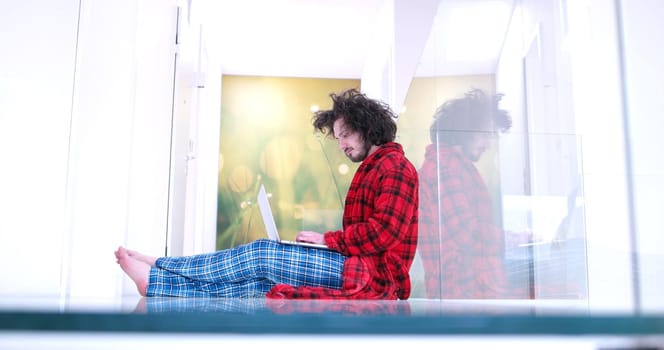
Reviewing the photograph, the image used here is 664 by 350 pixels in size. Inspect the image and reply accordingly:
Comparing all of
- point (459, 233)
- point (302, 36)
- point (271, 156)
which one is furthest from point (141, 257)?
point (271, 156)

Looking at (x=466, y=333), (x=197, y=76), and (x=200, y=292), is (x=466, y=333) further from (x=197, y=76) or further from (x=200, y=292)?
(x=197, y=76)

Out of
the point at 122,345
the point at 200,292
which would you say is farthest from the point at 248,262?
the point at 122,345

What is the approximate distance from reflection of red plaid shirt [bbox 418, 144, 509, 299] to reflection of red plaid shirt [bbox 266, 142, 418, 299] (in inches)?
14.9

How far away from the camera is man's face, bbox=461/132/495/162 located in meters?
2.68

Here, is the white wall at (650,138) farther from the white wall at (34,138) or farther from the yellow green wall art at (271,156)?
the yellow green wall art at (271,156)

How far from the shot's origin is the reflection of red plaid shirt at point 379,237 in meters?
2.30

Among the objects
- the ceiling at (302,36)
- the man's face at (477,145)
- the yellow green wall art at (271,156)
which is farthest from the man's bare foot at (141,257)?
the yellow green wall art at (271,156)

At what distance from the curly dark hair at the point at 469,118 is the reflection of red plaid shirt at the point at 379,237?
427 millimetres

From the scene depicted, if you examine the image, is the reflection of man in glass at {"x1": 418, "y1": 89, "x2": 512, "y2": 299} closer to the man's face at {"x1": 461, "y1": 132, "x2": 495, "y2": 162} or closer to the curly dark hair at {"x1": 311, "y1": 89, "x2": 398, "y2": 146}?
the man's face at {"x1": 461, "y1": 132, "x2": 495, "y2": 162}

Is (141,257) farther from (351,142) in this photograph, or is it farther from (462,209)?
(462,209)

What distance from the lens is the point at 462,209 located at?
277 cm

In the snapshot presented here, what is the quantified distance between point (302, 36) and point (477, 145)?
4345mm

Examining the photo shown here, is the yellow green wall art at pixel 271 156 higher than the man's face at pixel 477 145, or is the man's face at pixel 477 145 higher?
the yellow green wall art at pixel 271 156

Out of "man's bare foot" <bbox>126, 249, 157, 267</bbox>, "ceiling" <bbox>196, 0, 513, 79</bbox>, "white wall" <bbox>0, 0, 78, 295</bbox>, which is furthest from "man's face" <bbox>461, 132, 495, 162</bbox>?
"white wall" <bbox>0, 0, 78, 295</bbox>
